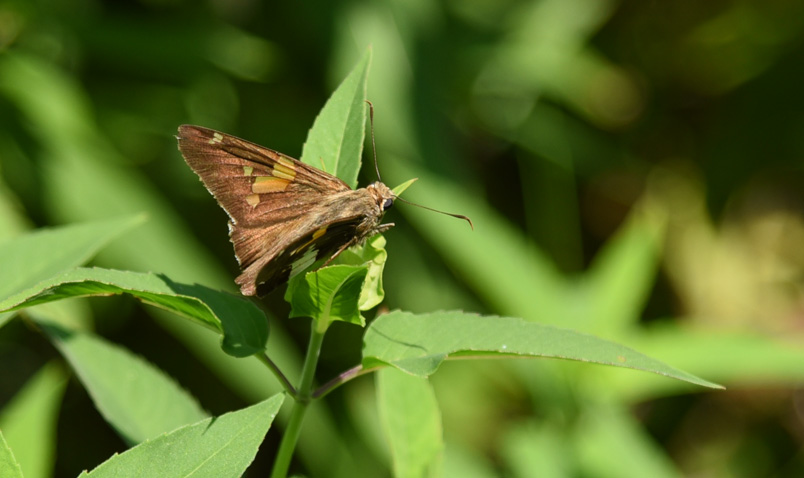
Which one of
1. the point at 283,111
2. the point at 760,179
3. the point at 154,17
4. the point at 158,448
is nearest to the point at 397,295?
the point at 283,111

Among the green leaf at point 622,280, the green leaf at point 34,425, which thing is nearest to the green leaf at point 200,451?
the green leaf at point 34,425

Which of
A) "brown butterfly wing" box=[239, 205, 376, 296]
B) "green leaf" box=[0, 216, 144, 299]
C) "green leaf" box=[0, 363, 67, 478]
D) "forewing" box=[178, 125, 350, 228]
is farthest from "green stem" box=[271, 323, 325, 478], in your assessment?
"green leaf" box=[0, 363, 67, 478]

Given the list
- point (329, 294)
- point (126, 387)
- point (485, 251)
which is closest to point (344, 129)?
point (329, 294)

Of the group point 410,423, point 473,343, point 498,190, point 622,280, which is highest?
point 473,343

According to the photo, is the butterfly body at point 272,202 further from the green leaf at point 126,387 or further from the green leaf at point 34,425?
the green leaf at point 34,425

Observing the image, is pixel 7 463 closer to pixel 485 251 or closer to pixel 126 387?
pixel 126 387

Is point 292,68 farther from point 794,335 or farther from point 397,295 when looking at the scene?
point 794,335

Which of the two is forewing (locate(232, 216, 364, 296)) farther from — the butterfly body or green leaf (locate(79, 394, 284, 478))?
green leaf (locate(79, 394, 284, 478))
